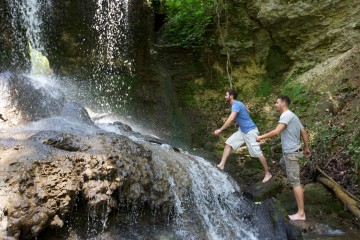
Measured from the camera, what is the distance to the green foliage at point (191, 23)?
11938mm

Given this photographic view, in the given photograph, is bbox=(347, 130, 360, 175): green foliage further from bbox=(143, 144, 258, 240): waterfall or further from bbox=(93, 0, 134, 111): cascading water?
bbox=(93, 0, 134, 111): cascading water

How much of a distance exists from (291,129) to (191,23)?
7226 mm

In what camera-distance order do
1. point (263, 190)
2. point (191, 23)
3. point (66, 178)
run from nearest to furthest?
point (66, 178) < point (263, 190) < point (191, 23)

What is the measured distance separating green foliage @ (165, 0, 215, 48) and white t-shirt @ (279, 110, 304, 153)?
6.57m

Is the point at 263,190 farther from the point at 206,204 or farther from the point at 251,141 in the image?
the point at 206,204

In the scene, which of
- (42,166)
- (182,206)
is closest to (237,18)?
(182,206)

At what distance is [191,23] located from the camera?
1219cm

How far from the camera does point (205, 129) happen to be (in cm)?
1095

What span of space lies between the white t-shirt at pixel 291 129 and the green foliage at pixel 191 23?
6.57 m

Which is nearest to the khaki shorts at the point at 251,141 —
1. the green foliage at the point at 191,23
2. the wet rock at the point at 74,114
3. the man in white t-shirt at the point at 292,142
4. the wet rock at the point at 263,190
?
the wet rock at the point at 263,190

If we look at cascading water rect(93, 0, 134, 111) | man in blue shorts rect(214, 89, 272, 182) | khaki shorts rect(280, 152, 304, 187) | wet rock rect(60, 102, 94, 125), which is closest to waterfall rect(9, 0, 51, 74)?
Result: cascading water rect(93, 0, 134, 111)

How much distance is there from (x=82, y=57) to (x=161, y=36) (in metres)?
2.92

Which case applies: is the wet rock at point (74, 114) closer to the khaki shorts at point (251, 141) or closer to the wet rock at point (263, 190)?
the khaki shorts at point (251, 141)

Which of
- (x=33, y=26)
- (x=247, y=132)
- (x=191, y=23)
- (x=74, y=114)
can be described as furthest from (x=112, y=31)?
(x=247, y=132)
